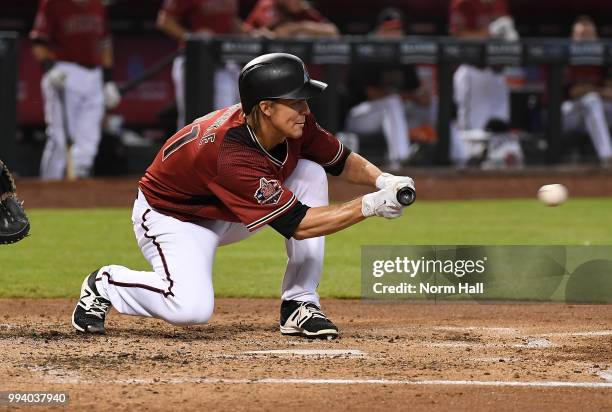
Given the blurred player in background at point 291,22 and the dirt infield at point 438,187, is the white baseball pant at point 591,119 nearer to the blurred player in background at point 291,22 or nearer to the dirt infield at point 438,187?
the dirt infield at point 438,187

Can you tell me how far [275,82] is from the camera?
4.97 meters

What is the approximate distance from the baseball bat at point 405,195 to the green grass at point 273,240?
2316 millimetres

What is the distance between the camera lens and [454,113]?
13406 millimetres

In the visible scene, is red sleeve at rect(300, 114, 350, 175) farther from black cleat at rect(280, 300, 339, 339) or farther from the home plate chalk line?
the home plate chalk line

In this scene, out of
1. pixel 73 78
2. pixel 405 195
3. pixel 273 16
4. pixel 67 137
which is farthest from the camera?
pixel 273 16

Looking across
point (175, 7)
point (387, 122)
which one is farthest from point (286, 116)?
point (387, 122)

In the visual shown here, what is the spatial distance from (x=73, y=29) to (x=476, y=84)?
4.25 metres

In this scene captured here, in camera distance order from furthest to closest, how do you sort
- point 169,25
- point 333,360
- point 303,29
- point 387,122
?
point 387,122 < point 303,29 < point 169,25 < point 333,360

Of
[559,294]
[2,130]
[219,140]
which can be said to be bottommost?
[559,294]

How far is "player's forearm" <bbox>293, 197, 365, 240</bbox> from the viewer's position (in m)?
4.89

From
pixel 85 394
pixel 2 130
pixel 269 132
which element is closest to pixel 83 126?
pixel 2 130

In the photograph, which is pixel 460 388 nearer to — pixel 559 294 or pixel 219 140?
pixel 219 140

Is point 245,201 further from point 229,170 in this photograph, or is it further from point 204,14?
point 204,14

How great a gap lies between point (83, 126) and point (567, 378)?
27.5ft
